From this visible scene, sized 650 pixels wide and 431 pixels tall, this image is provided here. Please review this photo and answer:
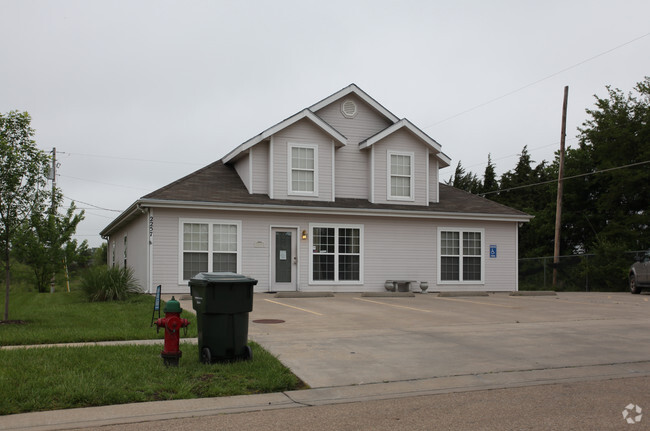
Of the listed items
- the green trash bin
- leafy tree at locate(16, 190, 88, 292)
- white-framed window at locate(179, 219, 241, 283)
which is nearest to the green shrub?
white-framed window at locate(179, 219, 241, 283)

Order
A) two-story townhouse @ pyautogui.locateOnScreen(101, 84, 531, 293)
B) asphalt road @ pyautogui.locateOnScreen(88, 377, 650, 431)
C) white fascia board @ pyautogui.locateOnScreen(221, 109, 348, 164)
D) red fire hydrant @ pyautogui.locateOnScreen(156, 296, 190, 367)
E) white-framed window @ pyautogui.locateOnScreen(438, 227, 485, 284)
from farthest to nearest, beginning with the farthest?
white-framed window @ pyautogui.locateOnScreen(438, 227, 485, 284) < white fascia board @ pyautogui.locateOnScreen(221, 109, 348, 164) < two-story townhouse @ pyautogui.locateOnScreen(101, 84, 531, 293) < red fire hydrant @ pyautogui.locateOnScreen(156, 296, 190, 367) < asphalt road @ pyautogui.locateOnScreen(88, 377, 650, 431)

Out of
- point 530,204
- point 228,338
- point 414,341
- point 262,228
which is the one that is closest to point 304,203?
point 262,228

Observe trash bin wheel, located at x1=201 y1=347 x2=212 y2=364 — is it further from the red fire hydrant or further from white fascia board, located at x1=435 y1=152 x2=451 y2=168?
white fascia board, located at x1=435 y1=152 x2=451 y2=168

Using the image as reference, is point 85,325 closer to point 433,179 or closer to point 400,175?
point 400,175

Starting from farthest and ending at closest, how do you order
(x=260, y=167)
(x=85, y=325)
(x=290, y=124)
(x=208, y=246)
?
(x=260, y=167) < (x=290, y=124) < (x=208, y=246) < (x=85, y=325)

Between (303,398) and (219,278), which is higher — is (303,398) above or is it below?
below

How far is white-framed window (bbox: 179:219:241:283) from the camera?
1884cm

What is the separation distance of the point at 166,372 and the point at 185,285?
1186 cm

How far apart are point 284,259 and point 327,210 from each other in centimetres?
224

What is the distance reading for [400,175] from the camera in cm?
2230

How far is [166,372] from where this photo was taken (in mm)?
7113

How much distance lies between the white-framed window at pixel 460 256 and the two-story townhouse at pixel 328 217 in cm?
4

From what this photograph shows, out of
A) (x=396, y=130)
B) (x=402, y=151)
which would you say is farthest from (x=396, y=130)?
(x=402, y=151)

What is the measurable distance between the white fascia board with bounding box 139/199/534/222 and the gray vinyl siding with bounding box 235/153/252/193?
1422 millimetres
